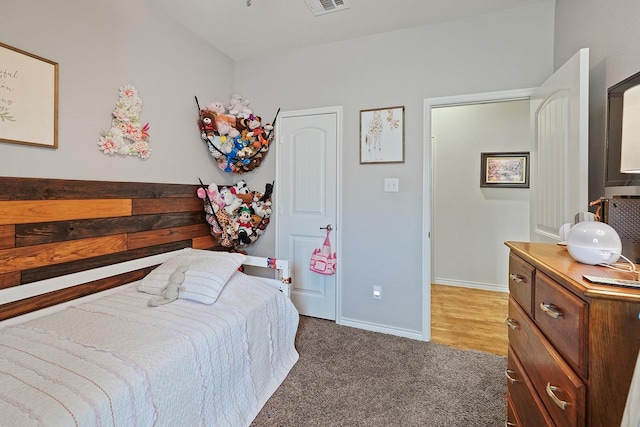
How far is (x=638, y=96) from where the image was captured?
0.82 meters

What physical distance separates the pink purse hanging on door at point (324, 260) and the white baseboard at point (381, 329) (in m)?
0.52

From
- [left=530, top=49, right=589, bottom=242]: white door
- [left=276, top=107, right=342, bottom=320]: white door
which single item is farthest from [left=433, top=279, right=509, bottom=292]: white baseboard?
[left=276, top=107, right=342, bottom=320]: white door

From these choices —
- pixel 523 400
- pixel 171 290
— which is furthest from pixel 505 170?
pixel 171 290

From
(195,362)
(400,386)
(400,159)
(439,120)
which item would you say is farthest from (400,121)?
(195,362)

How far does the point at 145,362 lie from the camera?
1.15m

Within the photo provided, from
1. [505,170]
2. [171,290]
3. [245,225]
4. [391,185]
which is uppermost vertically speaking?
[505,170]

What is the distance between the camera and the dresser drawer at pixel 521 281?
1060mm

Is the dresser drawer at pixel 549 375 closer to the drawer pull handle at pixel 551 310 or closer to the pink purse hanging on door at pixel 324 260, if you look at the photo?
the drawer pull handle at pixel 551 310

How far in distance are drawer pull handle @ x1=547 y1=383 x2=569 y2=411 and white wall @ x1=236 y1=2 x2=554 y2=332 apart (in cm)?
165

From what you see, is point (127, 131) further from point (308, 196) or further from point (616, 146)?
point (616, 146)

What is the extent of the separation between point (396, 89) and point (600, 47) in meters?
1.31

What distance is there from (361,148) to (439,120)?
1901mm

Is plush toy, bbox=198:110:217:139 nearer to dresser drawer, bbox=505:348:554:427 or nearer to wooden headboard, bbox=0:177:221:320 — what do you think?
wooden headboard, bbox=0:177:221:320

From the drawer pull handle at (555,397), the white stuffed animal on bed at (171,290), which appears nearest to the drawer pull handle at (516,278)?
the drawer pull handle at (555,397)
